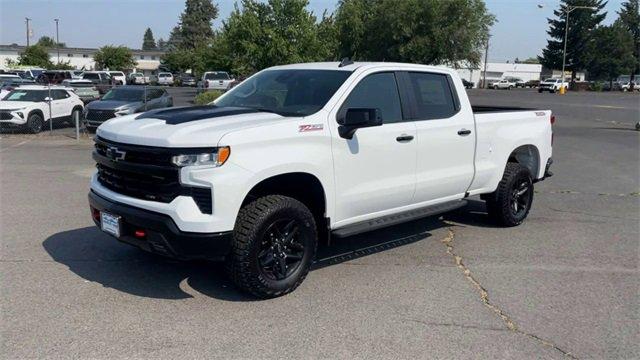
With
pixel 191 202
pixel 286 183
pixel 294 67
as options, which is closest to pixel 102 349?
pixel 191 202

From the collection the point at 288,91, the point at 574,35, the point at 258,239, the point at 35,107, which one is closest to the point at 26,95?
the point at 35,107

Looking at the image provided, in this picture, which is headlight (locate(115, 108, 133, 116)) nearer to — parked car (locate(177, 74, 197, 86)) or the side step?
the side step

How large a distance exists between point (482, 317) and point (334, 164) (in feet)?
5.64

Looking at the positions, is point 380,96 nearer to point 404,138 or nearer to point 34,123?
point 404,138

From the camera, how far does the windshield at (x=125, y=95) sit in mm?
20078

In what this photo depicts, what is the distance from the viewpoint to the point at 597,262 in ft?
20.2

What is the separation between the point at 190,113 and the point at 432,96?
8.51ft

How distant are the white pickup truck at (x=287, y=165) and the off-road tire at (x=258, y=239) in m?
0.01

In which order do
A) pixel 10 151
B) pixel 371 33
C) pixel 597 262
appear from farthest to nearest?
pixel 371 33 < pixel 10 151 < pixel 597 262

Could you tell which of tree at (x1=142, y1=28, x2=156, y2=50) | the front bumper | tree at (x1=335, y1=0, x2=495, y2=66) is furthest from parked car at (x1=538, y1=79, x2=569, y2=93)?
tree at (x1=142, y1=28, x2=156, y2=50)

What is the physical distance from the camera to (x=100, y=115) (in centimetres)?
1861

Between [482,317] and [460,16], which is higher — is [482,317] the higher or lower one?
the lower one

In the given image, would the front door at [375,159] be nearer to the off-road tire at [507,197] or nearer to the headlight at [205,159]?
the headlight at [205,159]

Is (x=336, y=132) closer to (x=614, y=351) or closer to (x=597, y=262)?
(x=614, y=351)
